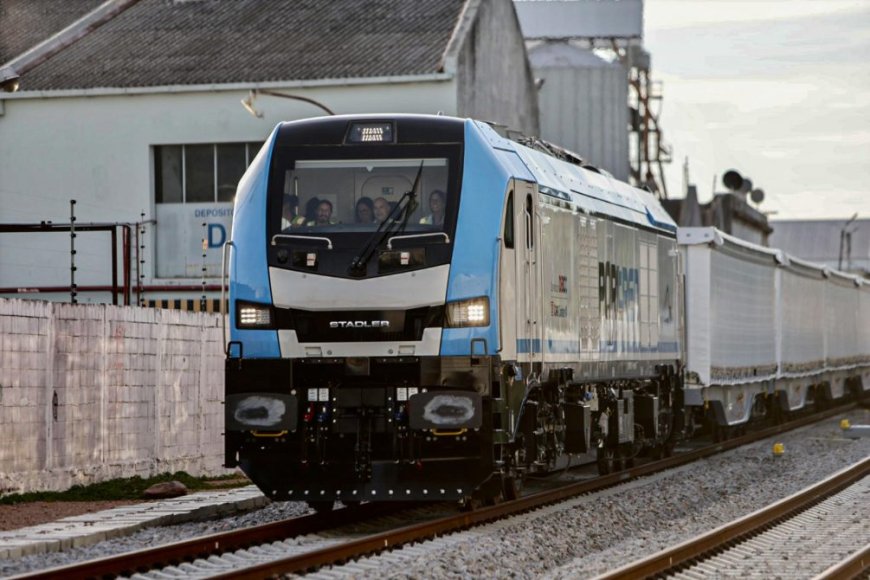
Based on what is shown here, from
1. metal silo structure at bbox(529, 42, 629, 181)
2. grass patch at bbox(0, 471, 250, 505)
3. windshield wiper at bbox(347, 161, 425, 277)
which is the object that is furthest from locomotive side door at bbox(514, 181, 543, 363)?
metal silo structure at bbox(529, 42, 629, 181)

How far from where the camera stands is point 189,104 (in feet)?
143

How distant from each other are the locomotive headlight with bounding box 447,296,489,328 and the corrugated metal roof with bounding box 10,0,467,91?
90.7ft

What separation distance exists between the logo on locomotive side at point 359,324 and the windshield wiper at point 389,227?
1.33ft

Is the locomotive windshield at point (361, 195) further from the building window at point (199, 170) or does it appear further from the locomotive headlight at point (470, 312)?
the building window at point (199, 170)

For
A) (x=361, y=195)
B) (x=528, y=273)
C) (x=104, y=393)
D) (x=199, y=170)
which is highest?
(x=199, y=170)

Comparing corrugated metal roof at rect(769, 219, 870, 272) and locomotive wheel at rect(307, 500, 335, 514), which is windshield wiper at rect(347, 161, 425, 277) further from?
corrugated metal roof at rect(769, 219, 870, 272)

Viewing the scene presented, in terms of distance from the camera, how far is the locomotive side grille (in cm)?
1442

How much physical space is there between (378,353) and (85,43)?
34.6 metres

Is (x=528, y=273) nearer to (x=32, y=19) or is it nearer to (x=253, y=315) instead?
(x=253, y=315)

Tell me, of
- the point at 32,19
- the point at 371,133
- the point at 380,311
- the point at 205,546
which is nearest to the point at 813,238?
the point at 32,19

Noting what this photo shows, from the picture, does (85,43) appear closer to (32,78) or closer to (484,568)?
(32,78)

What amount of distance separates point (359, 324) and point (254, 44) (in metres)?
31.5

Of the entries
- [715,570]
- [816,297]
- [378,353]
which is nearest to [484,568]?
[715,570]

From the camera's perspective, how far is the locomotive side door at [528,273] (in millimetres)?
15359
